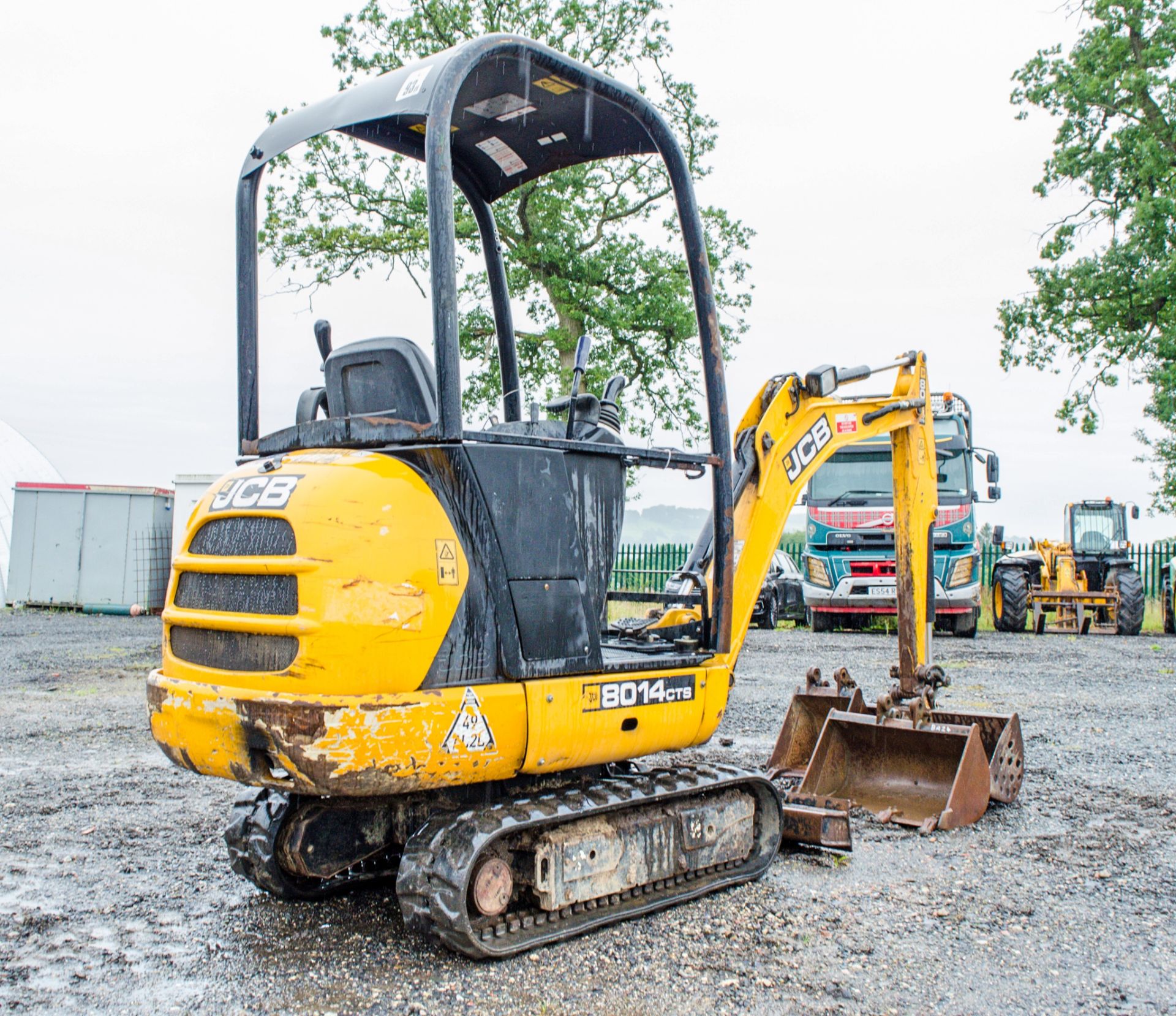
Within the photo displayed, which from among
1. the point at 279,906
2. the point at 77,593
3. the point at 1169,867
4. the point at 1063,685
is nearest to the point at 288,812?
the point at 279,906

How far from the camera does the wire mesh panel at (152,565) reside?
19547mm

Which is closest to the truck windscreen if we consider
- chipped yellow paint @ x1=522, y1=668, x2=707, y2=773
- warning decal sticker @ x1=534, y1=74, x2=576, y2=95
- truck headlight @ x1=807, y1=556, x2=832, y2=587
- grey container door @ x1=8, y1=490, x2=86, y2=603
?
truck headlight @ x1=807, y1=556, x2=832, y2=587

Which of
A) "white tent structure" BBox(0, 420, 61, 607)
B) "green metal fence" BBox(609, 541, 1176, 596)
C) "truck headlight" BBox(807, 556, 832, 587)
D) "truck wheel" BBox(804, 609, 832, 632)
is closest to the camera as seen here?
"truck headlight" BBox(807, 556, 832, 587)

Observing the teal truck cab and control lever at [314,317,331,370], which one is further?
the teal truck cab

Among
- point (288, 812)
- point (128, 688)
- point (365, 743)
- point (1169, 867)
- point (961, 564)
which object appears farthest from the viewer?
point (961, 564)

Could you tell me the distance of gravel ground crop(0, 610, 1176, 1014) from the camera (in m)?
3.25

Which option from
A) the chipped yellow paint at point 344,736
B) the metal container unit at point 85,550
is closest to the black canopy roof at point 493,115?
the chipped yellow paint at point 344,736

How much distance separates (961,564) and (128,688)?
1099cm

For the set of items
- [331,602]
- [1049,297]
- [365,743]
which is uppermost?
[1049,297]

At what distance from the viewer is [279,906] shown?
4086mm

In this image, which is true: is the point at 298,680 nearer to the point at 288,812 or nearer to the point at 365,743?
the point at 365,743

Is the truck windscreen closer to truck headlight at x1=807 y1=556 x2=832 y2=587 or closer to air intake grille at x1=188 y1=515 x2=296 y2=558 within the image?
truck headlight at x1=807 y1=556 x2=832 y2=587

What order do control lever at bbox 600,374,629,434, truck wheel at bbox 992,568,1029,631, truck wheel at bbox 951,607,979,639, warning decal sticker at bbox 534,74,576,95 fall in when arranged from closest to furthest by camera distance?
warning decal sticker at bbox 534,74,576,95
control lever at bbox 600,374,629,434
truck wheel at bbox 951,607,979,639
truck wheel at bbox 992,568,1029,631

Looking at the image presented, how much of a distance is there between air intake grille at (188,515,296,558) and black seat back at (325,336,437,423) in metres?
0.54
